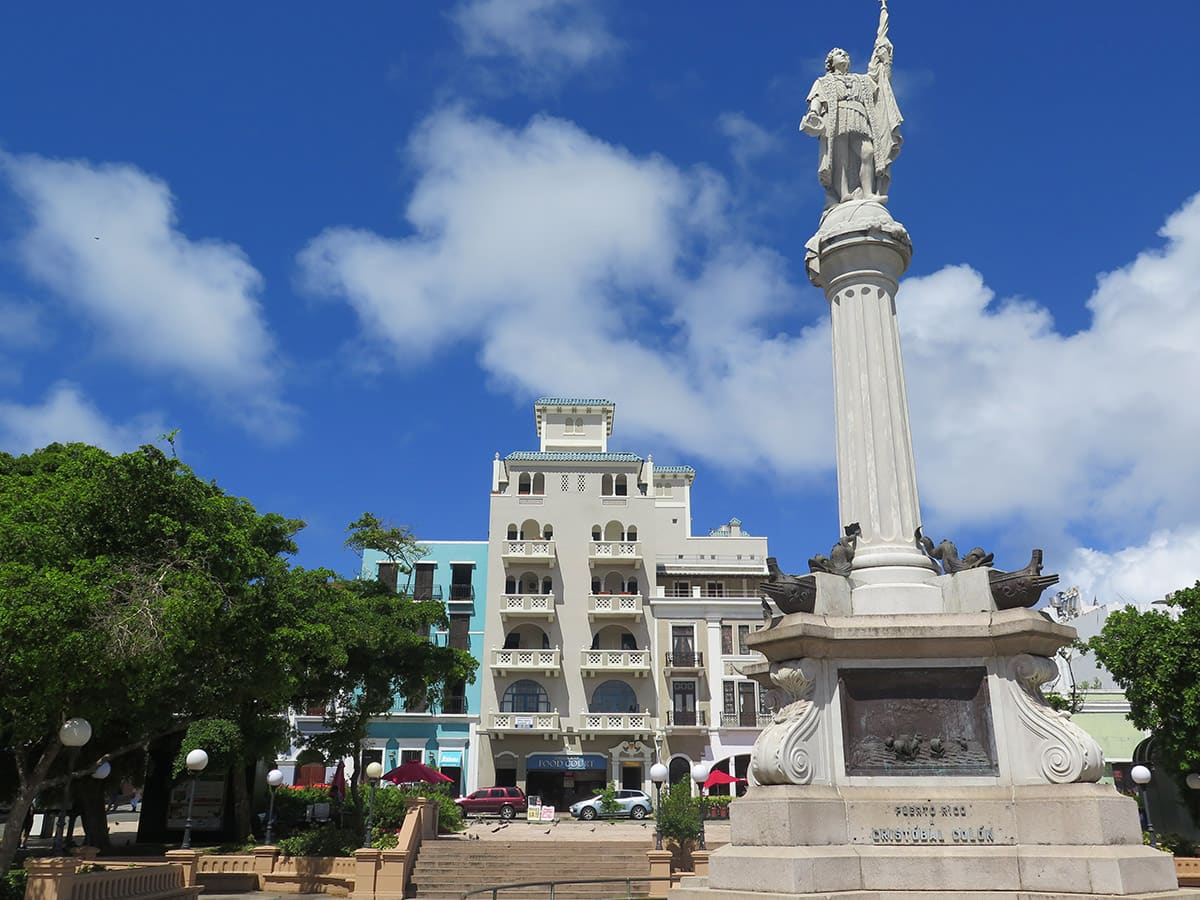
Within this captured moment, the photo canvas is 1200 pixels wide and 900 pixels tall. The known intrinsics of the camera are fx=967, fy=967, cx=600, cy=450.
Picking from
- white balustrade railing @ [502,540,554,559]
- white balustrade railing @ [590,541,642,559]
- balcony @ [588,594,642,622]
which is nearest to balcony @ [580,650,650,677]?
balcony @ [588,594,642,622]

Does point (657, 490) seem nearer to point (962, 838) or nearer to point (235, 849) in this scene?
point (235, 849)

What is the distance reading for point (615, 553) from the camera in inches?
1986

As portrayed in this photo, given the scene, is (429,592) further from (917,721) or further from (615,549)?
(917,721)

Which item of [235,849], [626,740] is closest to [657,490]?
[626,740]

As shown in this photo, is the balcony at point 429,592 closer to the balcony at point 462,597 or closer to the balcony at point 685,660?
the balcony at point 462,597

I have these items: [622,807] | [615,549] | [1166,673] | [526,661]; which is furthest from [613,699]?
[1166,673]

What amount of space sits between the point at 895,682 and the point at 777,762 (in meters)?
1.66

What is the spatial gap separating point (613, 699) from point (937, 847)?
3981cm

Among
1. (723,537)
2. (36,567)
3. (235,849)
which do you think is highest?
(723,537)

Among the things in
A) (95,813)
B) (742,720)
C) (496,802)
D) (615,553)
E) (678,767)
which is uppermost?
(615,553)

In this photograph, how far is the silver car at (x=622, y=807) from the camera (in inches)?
1566

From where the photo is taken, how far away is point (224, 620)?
17.8 meters

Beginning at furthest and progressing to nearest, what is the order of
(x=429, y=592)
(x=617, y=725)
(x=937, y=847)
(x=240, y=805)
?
(x=429, y=592) → (x=617, y=725) → (x=240, y=805) → (x=937, y=847)

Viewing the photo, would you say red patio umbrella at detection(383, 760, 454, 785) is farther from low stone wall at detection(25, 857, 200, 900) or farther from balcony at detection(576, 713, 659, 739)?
low stone wall at detection(25, 857, 200, 900)
